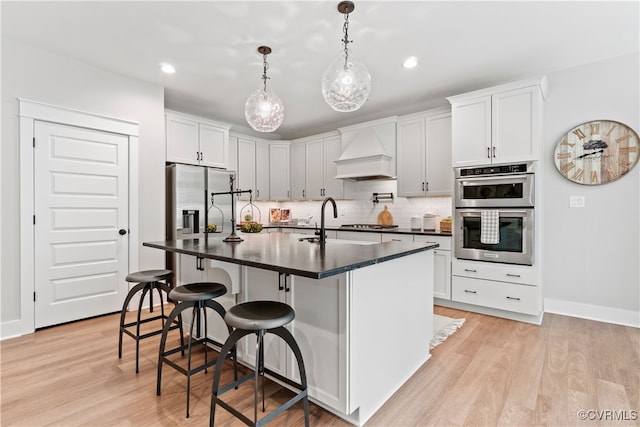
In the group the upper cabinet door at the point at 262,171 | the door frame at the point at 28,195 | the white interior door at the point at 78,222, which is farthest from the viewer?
the upper cabinet door at the point at 262,171

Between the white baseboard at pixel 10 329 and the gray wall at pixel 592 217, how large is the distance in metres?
5.40

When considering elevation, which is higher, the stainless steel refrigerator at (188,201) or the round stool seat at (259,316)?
the stainless steel refrigerator at (188,201)

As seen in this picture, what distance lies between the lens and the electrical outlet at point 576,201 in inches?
133

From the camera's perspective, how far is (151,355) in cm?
252

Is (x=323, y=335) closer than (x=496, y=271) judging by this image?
Yes

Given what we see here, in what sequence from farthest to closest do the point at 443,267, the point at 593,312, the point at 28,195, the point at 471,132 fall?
the point at 443,267 → the point at 471,132 → the point at 593,312 → the point at 28,195

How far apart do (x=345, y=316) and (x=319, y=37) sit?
94.1 inches

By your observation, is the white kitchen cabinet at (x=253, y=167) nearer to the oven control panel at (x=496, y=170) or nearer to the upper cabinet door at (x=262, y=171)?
the upper cabinet door at (x=262, y=171)

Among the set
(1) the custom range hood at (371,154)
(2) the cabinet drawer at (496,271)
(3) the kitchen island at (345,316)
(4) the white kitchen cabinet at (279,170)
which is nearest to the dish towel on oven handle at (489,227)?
(2) the cabinet drawer at (496,271)

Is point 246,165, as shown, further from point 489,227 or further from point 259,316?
point 259,316

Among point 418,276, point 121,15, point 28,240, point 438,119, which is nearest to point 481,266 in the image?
point 418,276

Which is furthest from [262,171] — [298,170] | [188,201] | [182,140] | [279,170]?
[188,201]

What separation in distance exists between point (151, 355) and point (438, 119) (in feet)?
13.3

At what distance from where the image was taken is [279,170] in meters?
6.00
